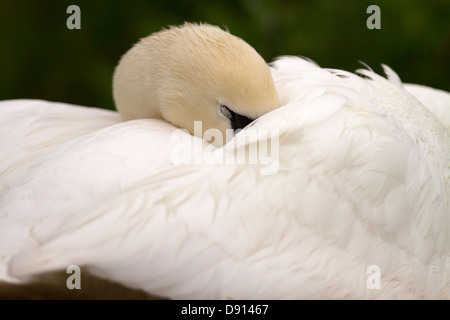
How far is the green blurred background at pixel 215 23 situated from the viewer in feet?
13.0

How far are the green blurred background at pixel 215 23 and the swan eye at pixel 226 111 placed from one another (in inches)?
82.3

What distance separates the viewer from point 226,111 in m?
1.98

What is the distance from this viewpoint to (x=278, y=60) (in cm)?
232

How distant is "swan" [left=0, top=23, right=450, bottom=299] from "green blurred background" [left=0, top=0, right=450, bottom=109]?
2.03 m

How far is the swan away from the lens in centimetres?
153
